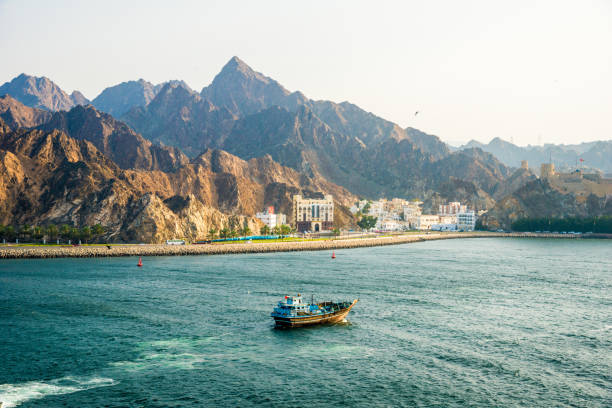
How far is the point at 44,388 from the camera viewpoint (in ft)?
180

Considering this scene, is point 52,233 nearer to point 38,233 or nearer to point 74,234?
point 38,233

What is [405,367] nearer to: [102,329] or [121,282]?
[102,329]

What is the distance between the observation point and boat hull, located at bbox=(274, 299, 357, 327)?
78.3 metres

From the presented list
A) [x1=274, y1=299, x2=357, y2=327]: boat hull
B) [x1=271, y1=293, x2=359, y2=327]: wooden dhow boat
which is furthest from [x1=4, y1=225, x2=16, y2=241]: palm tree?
[x1=274, y1=299, x2=357, y2=327]: boat hull

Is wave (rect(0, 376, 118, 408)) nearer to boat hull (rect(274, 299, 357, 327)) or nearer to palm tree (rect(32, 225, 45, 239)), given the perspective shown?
boat hull (rect(274, 299, 357, 327))

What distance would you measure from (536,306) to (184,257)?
11965 centimetres

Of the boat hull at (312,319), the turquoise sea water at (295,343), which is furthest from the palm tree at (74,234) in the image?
the boat hull at (312,319)

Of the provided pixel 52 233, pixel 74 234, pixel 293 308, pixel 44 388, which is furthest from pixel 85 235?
pixel 44 388

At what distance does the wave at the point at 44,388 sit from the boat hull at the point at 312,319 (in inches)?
1100

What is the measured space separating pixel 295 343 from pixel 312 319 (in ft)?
30.7

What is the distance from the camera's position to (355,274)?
141875mm

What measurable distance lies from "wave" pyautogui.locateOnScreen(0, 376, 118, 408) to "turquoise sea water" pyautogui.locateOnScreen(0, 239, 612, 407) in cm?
21

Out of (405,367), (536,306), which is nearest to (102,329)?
(405,367)

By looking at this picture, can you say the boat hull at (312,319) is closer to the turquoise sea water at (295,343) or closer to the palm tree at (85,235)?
the turquoise sea water at (295,343)
